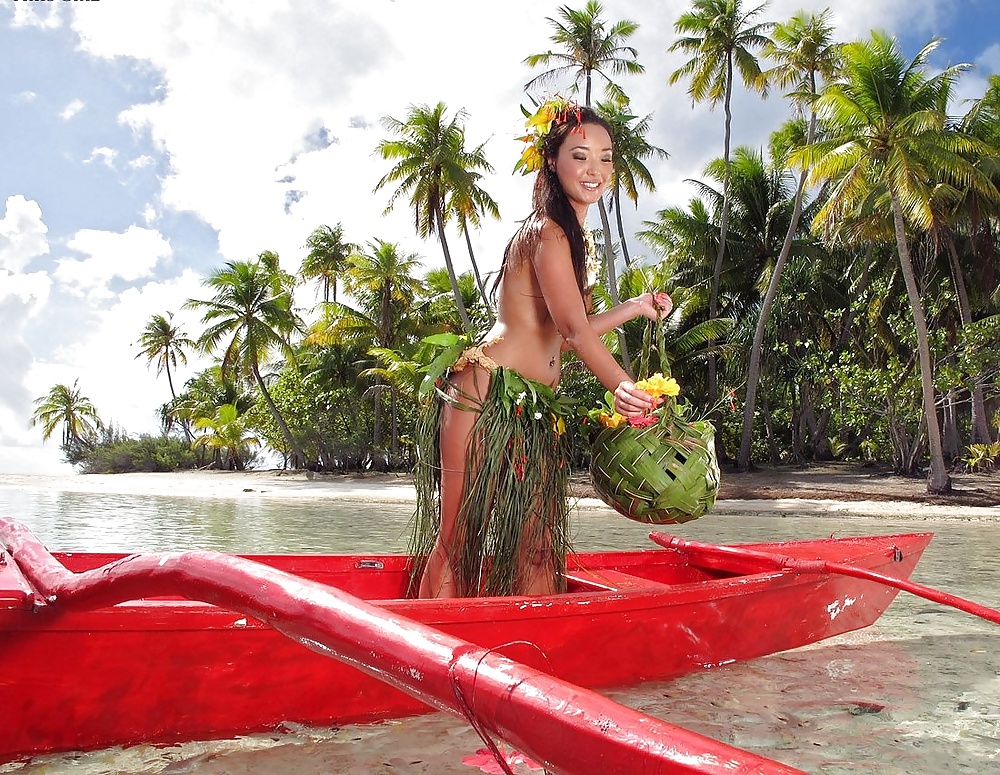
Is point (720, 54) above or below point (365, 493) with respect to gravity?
above

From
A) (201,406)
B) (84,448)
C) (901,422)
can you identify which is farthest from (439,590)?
(84,448)

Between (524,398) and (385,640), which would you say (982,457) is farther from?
(385,640)

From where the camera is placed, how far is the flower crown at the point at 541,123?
2.80 metres

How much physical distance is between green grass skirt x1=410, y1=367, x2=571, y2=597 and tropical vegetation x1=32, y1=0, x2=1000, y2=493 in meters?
11.6

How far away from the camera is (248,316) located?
27.2 metres

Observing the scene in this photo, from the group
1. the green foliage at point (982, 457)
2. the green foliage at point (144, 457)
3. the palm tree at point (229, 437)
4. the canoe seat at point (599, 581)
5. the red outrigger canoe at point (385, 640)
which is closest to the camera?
the red outrigger canoe at point (385, 640)

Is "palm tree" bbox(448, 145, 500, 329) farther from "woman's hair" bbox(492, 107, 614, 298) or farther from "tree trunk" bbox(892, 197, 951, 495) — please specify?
"woman's hair" bbox(492, 107, 614, 298)

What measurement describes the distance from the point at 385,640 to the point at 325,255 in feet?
102

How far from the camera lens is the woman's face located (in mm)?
2761

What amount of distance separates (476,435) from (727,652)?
1447mm

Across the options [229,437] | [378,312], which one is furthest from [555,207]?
[229,437]

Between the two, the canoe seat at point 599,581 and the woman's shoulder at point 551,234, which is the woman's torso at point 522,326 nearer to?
the woman's shoulder at point 551,234

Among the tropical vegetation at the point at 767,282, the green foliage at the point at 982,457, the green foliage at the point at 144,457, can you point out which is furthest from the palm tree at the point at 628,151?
the green foliage at the point at 144,457

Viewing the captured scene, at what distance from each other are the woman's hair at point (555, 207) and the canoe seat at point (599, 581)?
3.71ft
